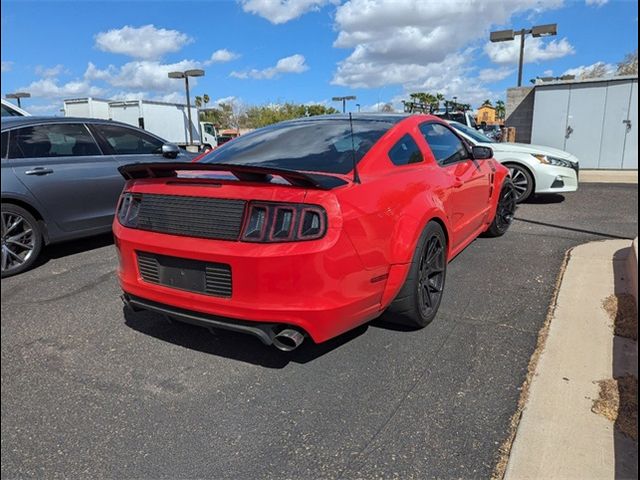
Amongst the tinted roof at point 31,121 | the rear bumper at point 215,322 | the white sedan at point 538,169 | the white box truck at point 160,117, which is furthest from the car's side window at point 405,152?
the white box truck at point 160,117

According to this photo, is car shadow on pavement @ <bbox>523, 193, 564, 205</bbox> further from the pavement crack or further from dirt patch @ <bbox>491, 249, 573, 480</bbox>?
the pavement crack

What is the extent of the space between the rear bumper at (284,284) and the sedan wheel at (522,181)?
20.1 ft

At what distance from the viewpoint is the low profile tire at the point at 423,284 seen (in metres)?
2.95

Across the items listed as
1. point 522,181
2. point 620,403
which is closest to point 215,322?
point 620,403

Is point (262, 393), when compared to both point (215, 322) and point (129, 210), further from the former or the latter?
point (129, 210)

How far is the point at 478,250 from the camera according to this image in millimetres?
5184

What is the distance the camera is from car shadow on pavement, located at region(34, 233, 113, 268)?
16.4 feet

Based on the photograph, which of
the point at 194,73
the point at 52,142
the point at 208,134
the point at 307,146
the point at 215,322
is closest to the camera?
the point at 215,322

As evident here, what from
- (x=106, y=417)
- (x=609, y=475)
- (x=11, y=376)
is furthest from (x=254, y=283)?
(x=609, y=475)

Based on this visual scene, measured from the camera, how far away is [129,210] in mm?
2850

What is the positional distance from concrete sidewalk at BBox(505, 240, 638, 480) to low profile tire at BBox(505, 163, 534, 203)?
3877 millimetres

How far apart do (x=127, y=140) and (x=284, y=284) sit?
4330mm

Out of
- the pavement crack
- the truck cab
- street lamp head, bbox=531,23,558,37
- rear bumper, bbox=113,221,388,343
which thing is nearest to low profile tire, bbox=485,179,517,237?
the pavement crack

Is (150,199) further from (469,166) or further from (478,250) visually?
(478,250)
